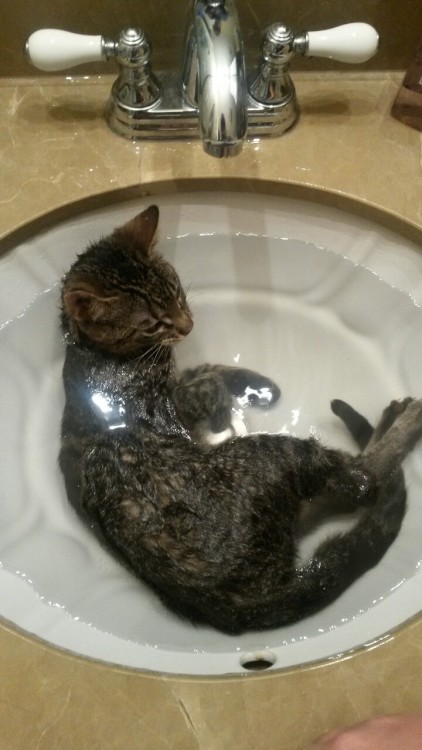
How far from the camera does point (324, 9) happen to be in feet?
3.22

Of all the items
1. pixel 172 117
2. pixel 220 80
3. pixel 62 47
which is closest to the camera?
pixel 220 80

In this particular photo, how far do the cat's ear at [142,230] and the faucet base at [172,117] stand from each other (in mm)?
141

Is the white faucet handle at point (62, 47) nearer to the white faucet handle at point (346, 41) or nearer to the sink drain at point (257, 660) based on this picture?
the white faucet handle at point (346, 41)

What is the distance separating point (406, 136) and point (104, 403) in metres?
0.77

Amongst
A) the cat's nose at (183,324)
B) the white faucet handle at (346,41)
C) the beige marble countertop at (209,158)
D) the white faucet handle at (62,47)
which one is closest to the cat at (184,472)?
the cat's nose at (183,324)

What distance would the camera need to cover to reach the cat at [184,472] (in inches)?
39.2

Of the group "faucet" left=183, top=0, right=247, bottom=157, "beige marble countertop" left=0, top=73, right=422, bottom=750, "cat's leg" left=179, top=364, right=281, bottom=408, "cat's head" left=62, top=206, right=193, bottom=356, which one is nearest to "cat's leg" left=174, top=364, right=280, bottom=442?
"cat's leg" left=179, top=364, right=281, bottom=408

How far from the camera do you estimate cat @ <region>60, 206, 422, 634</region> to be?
1.00 metres

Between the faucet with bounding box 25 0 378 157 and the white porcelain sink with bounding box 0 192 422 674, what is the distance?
0.48 ft

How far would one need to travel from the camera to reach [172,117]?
1.01m

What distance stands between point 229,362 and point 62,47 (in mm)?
678

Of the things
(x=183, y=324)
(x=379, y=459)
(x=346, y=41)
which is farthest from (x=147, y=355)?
(x=346, y=41)

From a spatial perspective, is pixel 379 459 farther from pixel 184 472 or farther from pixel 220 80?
pixel 220 80

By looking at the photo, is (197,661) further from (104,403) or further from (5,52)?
(5,52)
